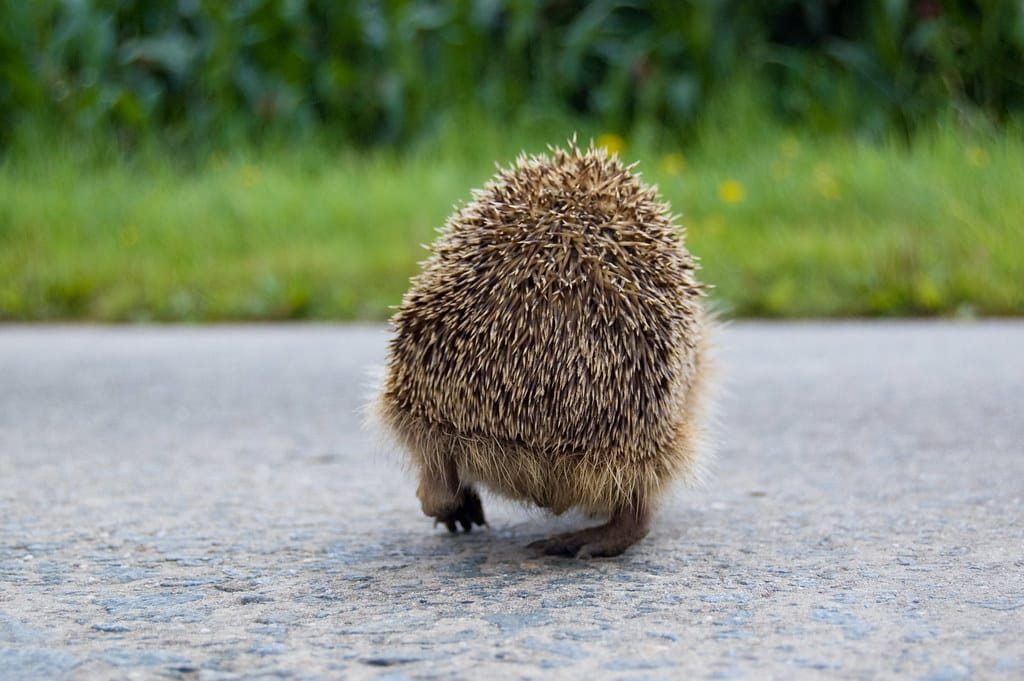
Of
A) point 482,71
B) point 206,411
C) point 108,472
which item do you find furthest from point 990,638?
point 482,71

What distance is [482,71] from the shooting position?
11086 mm

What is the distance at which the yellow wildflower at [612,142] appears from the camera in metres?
9.62

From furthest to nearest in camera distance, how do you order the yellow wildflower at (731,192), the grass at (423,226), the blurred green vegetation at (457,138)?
the yellow wildflower at (731,192) < the blurred green vegetation at (457,138) < the grass at (423,226)

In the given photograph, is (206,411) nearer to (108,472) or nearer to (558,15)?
(108,472)

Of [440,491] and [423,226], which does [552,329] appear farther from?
[423,226]

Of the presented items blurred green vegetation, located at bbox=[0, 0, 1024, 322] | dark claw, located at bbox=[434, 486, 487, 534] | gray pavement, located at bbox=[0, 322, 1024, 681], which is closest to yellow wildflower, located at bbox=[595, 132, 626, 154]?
blurred green vegetation, located at bbox=[0, 0, 1024, 322]

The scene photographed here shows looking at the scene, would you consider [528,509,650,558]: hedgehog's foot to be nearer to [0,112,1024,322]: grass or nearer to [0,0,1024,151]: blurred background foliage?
[0,112,1024,322]: grass

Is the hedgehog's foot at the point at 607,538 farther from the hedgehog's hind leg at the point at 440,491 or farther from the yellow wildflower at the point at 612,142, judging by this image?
the yellow wildflower at the point at 612,142

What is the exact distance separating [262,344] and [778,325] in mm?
2852

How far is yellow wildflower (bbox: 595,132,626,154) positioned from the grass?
117 millimetres

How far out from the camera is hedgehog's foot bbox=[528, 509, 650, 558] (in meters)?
2.98

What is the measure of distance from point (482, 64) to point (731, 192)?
126 inches

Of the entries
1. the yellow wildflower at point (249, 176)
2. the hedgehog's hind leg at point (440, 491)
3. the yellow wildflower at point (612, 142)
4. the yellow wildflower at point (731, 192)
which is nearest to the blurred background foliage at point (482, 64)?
the yellow wildflower at point (612, 142)

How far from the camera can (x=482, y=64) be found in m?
11.0
